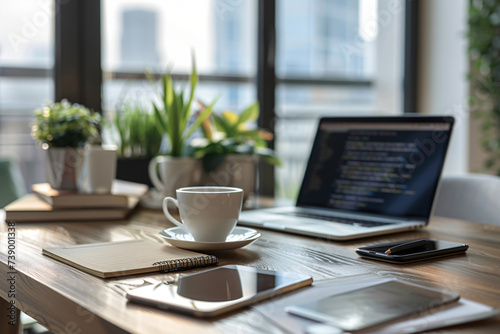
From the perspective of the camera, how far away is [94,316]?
0.56m

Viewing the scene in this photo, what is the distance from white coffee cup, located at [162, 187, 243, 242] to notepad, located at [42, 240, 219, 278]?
0.04 m

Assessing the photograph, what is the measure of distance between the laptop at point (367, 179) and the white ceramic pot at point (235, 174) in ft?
0.61

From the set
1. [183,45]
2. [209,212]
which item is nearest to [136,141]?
[183,45]

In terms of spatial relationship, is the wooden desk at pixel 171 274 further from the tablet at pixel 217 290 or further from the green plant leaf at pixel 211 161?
the green plant leaf at pixel 211 161

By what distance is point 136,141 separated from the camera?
171 cm

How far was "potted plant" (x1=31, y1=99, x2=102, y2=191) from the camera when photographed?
1.31 m

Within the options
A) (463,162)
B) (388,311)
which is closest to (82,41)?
(388,311)

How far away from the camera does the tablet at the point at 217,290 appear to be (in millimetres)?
553

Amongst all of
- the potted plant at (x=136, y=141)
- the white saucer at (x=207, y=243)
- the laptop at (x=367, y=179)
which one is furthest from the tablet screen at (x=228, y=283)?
the potted plant at (x=136, y=141)

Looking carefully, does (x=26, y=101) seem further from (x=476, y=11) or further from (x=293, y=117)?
(x=476, y=11)

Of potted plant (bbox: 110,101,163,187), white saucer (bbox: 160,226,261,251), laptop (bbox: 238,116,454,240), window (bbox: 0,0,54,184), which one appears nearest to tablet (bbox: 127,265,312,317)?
white saucer (bbox: 160,226,261,251)

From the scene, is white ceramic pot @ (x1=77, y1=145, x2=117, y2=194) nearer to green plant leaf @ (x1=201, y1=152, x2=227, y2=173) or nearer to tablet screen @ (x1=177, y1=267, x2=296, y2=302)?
green plant leaf @ (x1=201, y1=152, x2=227, y2=173)

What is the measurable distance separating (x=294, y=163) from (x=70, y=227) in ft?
4.97

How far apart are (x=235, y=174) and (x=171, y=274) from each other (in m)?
0.71
